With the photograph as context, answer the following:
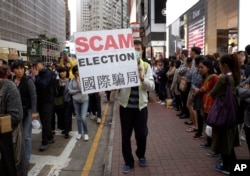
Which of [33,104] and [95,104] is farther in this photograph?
[95,104]

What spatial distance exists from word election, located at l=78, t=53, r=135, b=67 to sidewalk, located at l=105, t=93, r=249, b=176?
69.6 inches

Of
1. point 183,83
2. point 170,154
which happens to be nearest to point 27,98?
point 170,154

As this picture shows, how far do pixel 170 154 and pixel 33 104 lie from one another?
2.62 m

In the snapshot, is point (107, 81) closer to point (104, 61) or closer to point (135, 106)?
point (104, 61)

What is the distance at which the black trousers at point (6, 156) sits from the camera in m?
3.88

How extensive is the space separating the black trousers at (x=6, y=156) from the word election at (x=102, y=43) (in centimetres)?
165

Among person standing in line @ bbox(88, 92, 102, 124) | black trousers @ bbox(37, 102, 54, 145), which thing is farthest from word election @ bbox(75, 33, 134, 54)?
person standing in line @ bbox(88, 92, 102, 124)

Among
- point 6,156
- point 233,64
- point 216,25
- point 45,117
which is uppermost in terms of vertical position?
point 216,25

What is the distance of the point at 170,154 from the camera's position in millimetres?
6477

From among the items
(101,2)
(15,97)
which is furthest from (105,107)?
(101,2)

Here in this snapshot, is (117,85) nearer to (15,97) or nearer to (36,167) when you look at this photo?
(15,97)

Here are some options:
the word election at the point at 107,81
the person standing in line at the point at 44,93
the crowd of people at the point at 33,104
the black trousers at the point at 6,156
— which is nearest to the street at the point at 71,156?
the crowd of people at the point at 33,104

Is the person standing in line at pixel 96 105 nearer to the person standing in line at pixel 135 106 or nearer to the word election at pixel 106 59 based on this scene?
the person standing in line at pixel 135 106

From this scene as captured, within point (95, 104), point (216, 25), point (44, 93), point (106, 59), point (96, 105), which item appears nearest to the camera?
point (106, 59)
